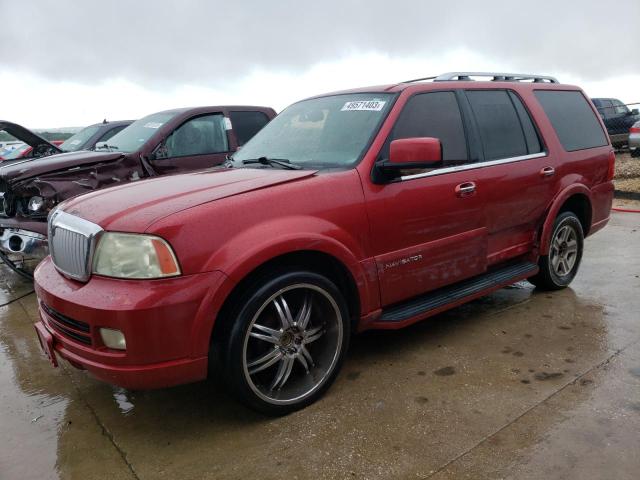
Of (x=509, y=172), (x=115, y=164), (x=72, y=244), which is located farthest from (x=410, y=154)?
(x=115, y=164)

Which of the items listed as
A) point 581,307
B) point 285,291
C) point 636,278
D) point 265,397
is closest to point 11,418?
point 265,397

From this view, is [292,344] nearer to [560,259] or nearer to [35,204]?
[560,259]

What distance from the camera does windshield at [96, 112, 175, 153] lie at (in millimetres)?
6429

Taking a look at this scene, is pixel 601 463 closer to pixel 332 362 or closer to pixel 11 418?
pixel 332 362

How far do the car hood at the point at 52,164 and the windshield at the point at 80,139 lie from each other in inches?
153

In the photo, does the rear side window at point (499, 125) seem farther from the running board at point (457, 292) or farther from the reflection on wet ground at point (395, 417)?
the reflection on wet ground at point (395, 417)

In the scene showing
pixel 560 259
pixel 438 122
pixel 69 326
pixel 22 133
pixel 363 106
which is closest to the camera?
pixel 69 326

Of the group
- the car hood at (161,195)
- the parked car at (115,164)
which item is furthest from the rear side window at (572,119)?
the parked car at (115,164)

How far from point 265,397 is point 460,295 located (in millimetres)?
1562

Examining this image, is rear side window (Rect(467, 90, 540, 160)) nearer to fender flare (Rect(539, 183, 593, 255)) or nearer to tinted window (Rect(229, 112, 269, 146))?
fender flare (Rect(539, 183, 593, 255))

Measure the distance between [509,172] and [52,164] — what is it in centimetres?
452

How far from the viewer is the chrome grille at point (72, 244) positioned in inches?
102

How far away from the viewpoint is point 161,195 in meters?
2.80

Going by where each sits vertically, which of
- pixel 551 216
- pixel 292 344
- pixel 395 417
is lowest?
pixel 395 417
